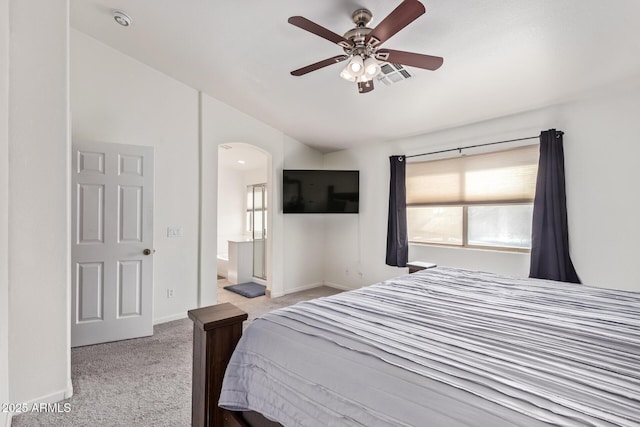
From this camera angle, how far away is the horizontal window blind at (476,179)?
323cm

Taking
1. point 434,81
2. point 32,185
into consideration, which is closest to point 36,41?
point 32,185

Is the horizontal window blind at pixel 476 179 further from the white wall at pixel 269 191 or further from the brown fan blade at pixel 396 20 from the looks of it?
the brown fan blade at pixel 396 20

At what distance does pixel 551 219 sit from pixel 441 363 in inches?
110

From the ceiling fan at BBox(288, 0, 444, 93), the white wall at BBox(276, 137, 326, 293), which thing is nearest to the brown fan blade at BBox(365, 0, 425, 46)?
the ceiling fan at BBox(288, 0, 444, 93)

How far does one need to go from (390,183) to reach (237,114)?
7.65 ft

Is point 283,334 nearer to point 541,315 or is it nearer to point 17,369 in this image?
point 541,315

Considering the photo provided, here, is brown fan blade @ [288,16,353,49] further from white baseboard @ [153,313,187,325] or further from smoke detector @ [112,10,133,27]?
white baseboard @ [153,313,187,325]

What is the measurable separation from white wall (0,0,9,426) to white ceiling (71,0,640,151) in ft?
3.64

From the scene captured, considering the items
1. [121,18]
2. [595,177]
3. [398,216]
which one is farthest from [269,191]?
[595,177]

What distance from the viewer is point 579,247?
9.48ft

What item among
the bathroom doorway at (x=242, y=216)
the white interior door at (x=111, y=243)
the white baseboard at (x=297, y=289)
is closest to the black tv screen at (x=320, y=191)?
the bathroom doorway at (x=242, y=216)

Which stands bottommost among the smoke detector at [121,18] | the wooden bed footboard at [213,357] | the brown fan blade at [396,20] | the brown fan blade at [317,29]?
the wooden bed footboard at [213,357]

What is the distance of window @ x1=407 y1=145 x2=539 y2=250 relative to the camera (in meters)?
3.26

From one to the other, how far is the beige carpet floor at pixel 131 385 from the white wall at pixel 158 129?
0.67 metres
